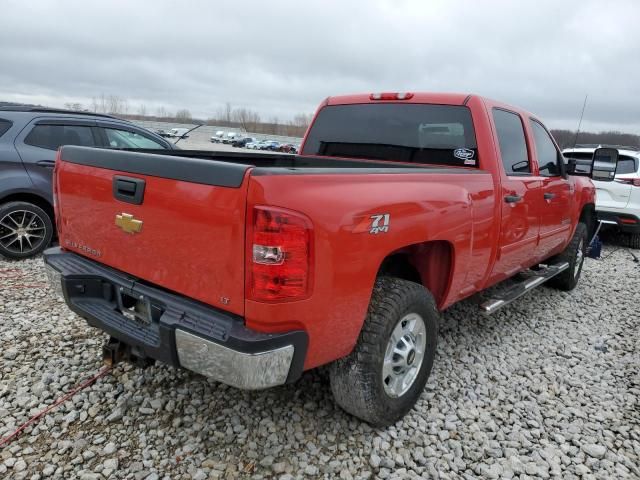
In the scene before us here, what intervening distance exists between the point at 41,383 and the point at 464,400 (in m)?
2.77

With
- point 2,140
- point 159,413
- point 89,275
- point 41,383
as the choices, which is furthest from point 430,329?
point 2,140

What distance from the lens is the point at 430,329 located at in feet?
9.21

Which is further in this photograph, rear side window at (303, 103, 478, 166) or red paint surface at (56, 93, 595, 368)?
rear side window at (303, 103, 478, 166)

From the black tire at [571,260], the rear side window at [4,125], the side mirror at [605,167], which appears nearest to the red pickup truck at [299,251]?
the side mirror at [605,167]

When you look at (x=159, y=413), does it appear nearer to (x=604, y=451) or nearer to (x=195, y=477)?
(x=195, y=477)

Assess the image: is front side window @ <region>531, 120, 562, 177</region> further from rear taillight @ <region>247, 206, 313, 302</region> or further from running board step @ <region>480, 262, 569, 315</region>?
rear taillight @ <region>247, 206, 313, 302</region>

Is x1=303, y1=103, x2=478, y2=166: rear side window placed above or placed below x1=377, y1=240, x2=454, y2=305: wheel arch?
above

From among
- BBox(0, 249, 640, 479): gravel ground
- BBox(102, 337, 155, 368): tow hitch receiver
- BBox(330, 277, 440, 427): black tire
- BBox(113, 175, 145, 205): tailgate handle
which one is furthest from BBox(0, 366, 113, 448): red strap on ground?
BBox(330, 277, 440, 427): black tire

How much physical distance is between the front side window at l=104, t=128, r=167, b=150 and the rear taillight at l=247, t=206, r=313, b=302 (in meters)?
4.82

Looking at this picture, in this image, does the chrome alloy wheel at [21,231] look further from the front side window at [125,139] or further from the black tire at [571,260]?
the black tire at [571,260]

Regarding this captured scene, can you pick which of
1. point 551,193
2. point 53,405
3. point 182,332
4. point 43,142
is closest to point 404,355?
point 182,332

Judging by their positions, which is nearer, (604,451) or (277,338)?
(277,338)

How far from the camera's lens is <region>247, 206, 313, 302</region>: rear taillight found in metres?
1.81

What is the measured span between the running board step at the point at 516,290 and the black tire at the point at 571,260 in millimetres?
361
